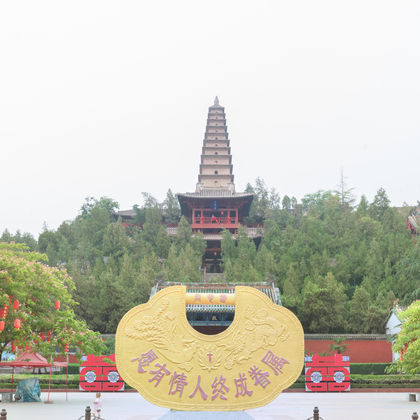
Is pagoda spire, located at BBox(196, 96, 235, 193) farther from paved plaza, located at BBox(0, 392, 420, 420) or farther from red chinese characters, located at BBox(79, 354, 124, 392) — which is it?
paved plaza, located at BBox(0, 392, 420, 420)

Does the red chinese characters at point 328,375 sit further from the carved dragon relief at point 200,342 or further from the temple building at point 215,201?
the temple building at point 215,201

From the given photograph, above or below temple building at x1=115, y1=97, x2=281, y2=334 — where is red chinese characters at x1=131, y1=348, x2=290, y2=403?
below

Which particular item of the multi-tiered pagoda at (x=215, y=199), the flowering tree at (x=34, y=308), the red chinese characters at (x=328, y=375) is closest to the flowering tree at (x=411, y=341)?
the red chinese characters at (x=328, y=375)

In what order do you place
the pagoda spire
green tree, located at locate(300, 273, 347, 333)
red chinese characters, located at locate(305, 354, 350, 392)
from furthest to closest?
the pagoda spire → green tree, located at locate(300, 273, 347, 333) → red chinese characters, located at locate(305, 354, 350, 392)

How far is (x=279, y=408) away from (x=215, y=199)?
A: 105 feet

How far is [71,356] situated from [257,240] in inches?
851

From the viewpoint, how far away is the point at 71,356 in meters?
24.8

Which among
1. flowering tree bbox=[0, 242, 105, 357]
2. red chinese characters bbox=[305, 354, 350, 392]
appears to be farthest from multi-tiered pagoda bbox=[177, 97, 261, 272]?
flowering tree bbox=[0, 242, 105, 357]

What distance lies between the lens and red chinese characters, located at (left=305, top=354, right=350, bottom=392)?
19.9 m

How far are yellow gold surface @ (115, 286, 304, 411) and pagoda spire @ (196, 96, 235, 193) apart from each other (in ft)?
127

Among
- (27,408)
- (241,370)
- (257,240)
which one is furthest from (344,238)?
(241,370)

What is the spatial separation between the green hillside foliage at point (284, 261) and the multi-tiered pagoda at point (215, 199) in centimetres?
235

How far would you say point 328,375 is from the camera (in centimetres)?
2020

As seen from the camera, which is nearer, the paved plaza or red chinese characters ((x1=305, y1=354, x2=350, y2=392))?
the paved plaza
